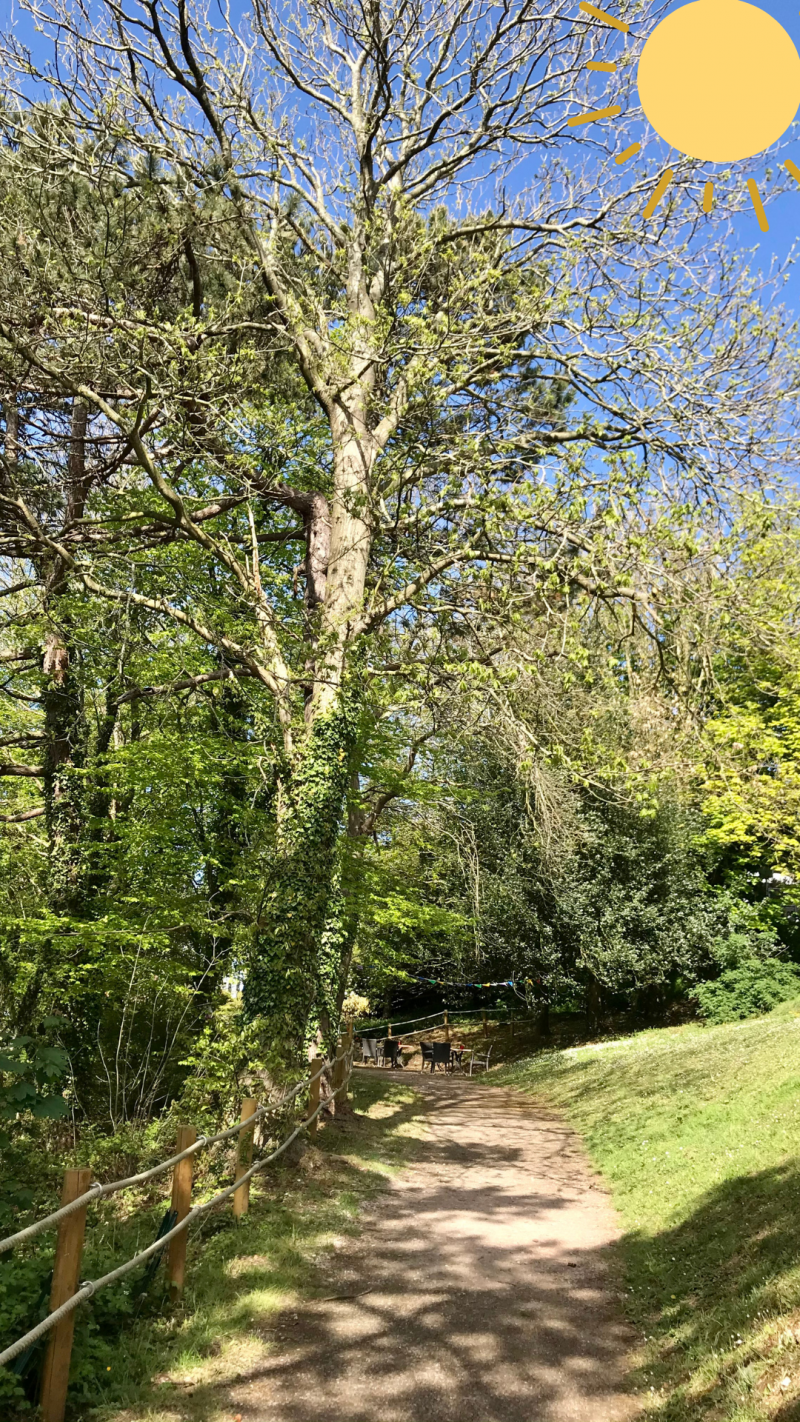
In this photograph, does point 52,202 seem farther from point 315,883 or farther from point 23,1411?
point 23,1411

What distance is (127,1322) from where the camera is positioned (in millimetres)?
4375

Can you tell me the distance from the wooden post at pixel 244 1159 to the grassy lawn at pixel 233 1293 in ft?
0.31

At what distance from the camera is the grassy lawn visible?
12.4ft

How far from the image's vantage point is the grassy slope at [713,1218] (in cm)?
371

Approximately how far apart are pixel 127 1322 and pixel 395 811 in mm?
10971

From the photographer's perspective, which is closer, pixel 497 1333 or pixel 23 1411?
pixel 23 1411

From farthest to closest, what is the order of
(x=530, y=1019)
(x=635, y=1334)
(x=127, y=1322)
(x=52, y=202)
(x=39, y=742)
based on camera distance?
(x=530, y=1019)
(x=39, y=742)
(x=52, y=202)
(x=635, y=1334)
(x=127, y=1322)

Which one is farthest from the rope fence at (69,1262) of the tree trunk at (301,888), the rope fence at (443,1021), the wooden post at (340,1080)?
the rope fence at (443,1021)

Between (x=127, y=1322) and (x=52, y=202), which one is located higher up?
(x=52, y=202)

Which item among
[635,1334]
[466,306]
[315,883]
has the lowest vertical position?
[635,1334]

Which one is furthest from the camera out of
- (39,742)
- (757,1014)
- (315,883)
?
(757,1014)

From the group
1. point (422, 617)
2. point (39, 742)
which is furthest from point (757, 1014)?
point (39, 742)

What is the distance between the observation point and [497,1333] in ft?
15.7

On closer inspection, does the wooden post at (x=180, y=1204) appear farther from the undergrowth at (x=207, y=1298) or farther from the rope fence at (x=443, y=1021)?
the rope fence at (x=443, y=1021)
